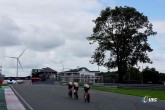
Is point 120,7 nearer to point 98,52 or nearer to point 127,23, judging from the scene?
point 127,23

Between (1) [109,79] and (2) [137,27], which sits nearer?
(2) [137,27]

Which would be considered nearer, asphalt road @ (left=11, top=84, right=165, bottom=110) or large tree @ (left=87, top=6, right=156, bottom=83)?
asphalt road @ (left=11, top=84, right=165, bottom=110)

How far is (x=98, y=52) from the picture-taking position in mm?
80812

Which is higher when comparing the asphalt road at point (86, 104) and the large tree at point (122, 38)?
the large tree at point (122, 38)

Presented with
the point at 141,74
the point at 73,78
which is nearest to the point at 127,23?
the point at 73,78

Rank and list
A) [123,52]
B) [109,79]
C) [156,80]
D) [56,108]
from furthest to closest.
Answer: [156,80], [109,79], [123,52], [56,108]

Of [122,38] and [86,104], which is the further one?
[122,38]

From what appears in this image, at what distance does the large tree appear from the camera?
262 ft

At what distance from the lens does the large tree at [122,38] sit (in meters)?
79.8

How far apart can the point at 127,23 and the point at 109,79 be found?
57.8ft

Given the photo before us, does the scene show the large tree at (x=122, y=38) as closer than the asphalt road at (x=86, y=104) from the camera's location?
No

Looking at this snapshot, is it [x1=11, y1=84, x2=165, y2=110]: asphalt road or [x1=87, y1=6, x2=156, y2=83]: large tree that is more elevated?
[x1=87, y1=6, x2=156, y2=83]: large tree

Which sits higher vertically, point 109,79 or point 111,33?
point 111,33

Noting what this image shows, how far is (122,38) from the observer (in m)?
79.6
